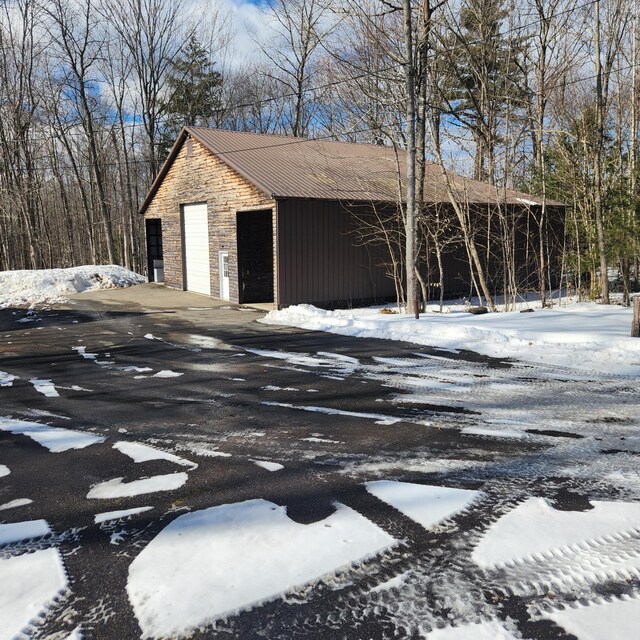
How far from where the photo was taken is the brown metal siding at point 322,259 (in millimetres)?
14320

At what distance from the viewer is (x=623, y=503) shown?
3.37 meters

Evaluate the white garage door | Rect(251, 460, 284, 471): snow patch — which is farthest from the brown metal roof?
Rect(251, 460, 284, 471): snow patch

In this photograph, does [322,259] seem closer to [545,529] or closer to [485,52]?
[485,52]

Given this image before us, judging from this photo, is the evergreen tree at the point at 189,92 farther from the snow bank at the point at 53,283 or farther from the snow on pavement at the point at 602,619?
the snow on pavement at the point at 602,619

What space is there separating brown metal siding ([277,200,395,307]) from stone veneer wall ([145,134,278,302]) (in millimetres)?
387

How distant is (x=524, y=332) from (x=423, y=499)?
618 centimetres

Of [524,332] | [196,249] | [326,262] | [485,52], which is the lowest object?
[524,332]

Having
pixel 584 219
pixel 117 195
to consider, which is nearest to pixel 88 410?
pixel 584 219

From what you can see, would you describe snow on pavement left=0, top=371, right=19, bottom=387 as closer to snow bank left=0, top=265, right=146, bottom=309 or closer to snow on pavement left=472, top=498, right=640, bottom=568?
snow on pavement left=472, top=498, right=640, bottom=568

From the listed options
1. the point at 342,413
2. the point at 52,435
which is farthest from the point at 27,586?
the point at 342,413

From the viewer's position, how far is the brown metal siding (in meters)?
14.3

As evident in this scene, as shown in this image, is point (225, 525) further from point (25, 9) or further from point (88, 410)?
point (25, 9)

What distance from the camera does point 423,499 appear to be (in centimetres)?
350

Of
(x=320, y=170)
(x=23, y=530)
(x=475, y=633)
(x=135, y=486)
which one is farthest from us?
(x=320, y=170)
